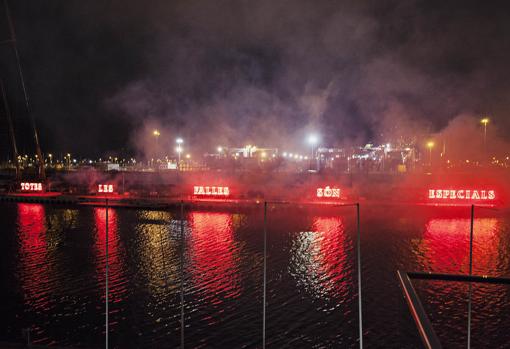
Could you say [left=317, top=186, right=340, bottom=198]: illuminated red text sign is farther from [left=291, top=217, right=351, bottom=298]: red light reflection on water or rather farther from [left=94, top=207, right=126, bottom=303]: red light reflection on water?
[left=94, top=207, right=126, bottom=303]: red light reflection on water

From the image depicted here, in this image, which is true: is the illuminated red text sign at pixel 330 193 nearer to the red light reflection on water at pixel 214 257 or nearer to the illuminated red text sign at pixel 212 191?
the illuminated red text sign at pixel 212 191

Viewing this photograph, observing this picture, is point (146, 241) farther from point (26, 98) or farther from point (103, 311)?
point (26, 98)

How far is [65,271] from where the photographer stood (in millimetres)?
13281

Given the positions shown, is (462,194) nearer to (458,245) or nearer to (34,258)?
(458,245)

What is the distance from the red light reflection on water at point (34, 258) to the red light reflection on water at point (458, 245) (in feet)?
38.7

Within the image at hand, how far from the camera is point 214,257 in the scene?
1486cm

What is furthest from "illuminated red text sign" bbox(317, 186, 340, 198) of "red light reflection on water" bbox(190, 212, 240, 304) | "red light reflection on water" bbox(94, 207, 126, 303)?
"red light reflection on water" bbox(94, 207, 126, 303)

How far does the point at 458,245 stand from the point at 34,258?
1593 cm

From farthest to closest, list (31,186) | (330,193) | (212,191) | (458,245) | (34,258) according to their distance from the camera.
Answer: (31,186)
(212,191)
(330,193)
(458,245)
(34,258)

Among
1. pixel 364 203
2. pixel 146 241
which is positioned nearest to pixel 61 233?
pixel 146 241

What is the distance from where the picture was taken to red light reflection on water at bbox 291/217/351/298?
39.1 ft

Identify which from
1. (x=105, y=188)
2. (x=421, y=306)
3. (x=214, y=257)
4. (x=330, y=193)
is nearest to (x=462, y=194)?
(x=330, y=193)

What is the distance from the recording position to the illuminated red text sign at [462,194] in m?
24.5


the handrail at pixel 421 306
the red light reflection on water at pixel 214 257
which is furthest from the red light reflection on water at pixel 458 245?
the handrail at pixel 421 306
